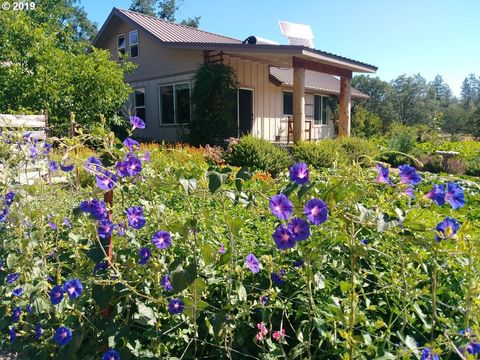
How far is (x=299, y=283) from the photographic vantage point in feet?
6.28

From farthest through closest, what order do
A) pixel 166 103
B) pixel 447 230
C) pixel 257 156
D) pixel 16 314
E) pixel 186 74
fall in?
pixel 166 103 < pixel 186 74 < pixel 257 156 < pixel 16 314 < pixel 447 230

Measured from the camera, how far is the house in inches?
546

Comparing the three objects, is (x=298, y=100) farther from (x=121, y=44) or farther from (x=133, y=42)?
(x=121, y=44)

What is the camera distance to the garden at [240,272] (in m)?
1.37

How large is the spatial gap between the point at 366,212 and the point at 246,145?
29.1 feet

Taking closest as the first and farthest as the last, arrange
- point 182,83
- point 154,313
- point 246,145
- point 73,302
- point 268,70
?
point 154,313
point 73,302
point 246,145
point 182,83
point 268,70

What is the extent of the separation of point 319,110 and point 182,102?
28.2ft

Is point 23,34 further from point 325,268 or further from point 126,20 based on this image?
point 325,268

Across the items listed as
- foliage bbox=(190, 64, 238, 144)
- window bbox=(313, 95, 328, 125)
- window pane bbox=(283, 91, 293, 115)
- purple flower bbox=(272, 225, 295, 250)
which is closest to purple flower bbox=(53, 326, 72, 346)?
purple flower bbox=(272, 225, 295, 250)

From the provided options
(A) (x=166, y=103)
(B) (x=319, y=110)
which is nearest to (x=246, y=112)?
(A) (x=166, y=103)

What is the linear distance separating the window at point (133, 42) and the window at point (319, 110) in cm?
908

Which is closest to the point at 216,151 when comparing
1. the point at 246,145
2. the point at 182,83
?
the point at 246,145

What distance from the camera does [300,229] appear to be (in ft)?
4.28

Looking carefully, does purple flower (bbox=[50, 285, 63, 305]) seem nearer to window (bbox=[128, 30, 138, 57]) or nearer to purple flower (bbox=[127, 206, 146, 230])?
purple flower (bbox=[127, 206, 146, 230])
